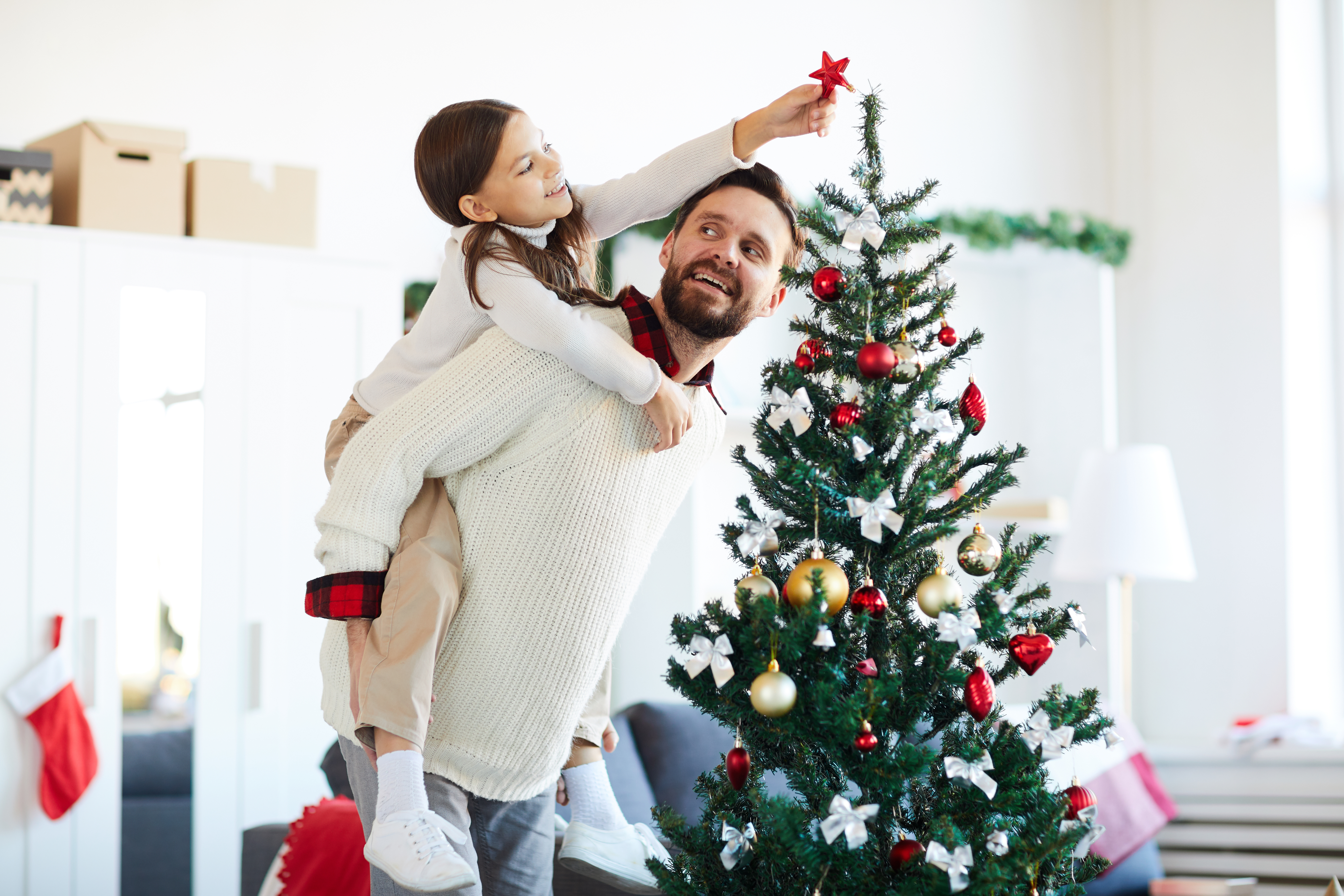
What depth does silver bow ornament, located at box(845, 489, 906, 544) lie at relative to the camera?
1.21m

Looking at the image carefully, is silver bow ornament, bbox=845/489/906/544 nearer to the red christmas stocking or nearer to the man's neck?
the man's neck

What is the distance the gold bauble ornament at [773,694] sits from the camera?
1.18 metres

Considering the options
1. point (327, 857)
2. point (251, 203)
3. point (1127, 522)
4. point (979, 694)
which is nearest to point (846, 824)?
point (979, 694)

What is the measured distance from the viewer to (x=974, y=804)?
1218mm

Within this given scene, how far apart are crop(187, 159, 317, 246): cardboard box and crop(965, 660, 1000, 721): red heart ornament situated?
→ 8.21 ft

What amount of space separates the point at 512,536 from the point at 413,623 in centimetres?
14

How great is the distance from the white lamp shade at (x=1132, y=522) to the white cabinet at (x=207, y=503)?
2326mm

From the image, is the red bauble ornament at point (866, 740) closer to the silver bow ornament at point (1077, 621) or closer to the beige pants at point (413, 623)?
the silver bow ornament at point (1077, 621)

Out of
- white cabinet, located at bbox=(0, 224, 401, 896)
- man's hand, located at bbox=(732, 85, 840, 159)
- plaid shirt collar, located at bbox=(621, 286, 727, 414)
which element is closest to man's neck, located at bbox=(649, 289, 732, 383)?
plaid shirt collar, located at bbox=(621, 286, 727, 414)

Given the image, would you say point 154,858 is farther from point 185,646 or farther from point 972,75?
point 972,75

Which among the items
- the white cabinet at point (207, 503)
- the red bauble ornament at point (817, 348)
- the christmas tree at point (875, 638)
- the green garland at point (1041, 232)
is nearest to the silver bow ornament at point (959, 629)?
the christmas tree at point (875, 638)

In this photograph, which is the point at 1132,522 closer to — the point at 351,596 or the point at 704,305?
the point at 704,305

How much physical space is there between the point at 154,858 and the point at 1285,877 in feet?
10.6

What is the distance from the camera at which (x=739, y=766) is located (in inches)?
50.1
